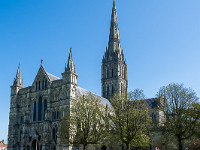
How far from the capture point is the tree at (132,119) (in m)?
38.6

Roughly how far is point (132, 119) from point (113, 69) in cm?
4445

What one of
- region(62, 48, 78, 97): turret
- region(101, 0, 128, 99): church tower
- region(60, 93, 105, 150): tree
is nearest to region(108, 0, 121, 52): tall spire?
region(101, 0, 128, 99): church tower

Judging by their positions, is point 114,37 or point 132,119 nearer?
point 132,119

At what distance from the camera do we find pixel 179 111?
3791 centimetres

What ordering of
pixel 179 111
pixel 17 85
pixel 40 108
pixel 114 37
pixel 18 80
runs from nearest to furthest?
pixel 179 111 < pixel 40 108 < pixel 17 85 < pixel 18 80 < pixel 114 37

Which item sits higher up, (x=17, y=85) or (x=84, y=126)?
(x=17, y=85)

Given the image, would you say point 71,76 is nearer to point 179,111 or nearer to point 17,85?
point 17,85

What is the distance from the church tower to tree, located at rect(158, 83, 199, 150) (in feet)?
129

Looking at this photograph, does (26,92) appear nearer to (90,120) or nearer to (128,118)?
(90,120)

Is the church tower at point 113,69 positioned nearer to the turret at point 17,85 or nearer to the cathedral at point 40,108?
the cathedral at point 40,108

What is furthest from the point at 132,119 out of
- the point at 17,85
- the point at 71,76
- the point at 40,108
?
the point at 17,85

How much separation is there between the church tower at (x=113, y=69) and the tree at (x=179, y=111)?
39.3m

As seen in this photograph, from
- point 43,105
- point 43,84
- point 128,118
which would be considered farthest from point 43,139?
point 128,118

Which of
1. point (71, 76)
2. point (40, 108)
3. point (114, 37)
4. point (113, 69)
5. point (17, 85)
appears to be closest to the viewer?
point (71, 76)
